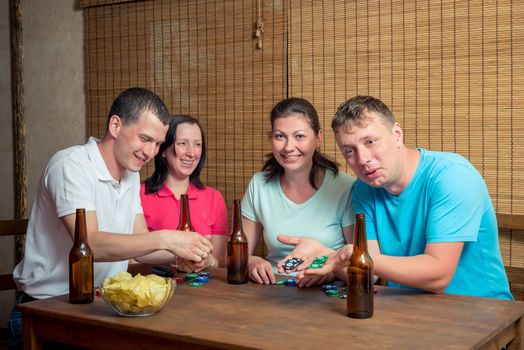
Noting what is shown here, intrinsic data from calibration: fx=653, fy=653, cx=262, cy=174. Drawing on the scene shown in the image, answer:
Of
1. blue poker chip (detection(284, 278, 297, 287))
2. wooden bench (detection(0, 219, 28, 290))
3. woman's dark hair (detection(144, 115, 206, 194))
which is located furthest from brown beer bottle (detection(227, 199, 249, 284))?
wooden bench (detection(0, 219, 28, 290))

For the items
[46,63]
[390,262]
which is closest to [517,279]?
[390,262]

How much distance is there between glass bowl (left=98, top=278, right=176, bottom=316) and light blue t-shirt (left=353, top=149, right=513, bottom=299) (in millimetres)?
831

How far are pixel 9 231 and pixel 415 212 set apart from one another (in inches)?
74.1

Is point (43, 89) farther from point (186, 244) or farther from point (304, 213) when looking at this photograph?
point (186, 244)

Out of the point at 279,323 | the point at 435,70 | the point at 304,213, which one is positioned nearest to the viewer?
the point at 279,323

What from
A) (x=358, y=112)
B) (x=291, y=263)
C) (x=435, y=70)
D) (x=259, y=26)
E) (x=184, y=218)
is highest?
(x=259, y=26)

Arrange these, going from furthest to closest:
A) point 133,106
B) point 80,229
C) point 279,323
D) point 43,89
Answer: point 43,89, point 133,106, point 80,229, point 279,323

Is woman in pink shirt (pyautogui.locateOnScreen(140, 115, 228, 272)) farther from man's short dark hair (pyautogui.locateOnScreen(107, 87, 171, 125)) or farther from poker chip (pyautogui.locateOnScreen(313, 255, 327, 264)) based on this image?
poker chip (pyautogui.locateOnScreen(313, 255, 327, 264))

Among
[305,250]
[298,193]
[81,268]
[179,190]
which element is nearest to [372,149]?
[305,250]

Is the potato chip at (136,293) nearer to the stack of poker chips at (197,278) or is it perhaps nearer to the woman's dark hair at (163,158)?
the stack of poker chips at (197,278)

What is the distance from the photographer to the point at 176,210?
9.73ft

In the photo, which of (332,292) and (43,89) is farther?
(43,89)

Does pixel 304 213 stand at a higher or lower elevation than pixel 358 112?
lower

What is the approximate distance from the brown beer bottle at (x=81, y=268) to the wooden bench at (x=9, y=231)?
1.05m
